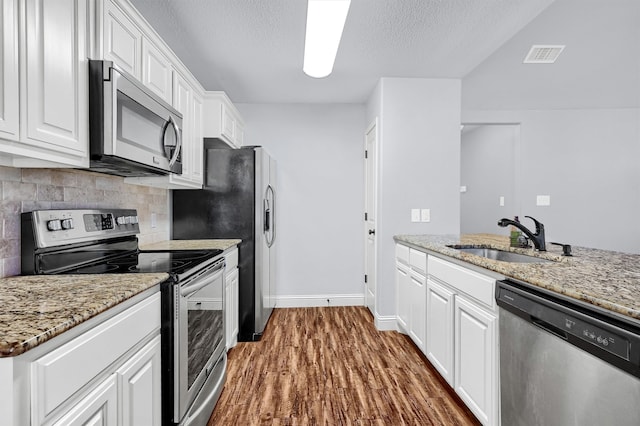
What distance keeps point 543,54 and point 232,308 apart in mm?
3675

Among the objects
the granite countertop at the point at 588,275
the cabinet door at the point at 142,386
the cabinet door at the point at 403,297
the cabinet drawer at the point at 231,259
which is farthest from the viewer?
the cabinet door at the point at 403,297

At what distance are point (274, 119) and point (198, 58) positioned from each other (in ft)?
4.41

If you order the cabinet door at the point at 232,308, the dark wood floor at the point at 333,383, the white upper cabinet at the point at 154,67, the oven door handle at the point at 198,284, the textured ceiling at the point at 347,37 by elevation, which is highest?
the textured ceiling at the point at 347,37

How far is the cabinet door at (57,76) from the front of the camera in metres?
1.14

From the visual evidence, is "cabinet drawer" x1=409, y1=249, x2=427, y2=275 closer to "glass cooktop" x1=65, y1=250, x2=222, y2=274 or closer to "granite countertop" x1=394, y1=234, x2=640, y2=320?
"granite countertop" x1=394, y1=234, x2=640, y2=320

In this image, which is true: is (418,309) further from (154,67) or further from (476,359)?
(154,67)

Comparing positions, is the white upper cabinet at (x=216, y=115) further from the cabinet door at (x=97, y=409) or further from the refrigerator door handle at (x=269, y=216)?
the cabinet door at (x=97, y=409)

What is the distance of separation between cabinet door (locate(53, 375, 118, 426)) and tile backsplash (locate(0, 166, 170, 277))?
78cm

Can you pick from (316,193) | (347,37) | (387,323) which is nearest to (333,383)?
(387,323)

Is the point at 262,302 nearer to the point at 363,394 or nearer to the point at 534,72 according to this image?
the point at 363,394

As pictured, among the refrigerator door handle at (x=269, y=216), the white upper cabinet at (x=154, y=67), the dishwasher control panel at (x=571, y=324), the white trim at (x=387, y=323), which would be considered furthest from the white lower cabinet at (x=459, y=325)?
the white upper cabinet at (x=154, y=67)

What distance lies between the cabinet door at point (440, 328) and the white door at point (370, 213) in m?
1.22

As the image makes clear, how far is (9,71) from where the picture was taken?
3.45ft

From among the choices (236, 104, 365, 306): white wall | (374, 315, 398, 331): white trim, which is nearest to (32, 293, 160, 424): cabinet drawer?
(374, 315, 398, 331): white trim
